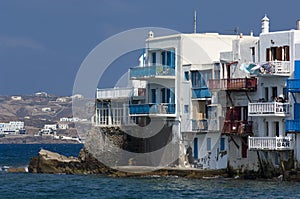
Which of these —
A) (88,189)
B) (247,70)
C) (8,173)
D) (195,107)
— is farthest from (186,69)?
(8,173)

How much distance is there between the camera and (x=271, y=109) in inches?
2489

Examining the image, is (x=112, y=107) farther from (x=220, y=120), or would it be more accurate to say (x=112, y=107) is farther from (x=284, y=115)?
(x=284, y=115)

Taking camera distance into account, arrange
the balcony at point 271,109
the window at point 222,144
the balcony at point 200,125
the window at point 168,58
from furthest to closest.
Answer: the window at point 168,58 → the balcony at point 200,125 → the window at point 222,144 → the balcony at point 271,109

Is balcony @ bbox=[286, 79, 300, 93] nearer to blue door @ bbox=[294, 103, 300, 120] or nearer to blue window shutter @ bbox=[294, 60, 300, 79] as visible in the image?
blue window shutter @ bbox=[294, 60, 300, 79]

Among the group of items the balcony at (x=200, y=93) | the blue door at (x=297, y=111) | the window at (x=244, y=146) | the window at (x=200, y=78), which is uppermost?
the window at (x=200, y=78)

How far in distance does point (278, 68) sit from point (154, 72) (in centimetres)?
1212

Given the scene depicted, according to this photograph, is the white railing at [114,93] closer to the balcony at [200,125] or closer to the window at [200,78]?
the window at [200,78]

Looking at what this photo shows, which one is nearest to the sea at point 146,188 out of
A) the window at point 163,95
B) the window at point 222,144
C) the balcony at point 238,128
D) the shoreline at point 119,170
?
the shoreline at point 119,170

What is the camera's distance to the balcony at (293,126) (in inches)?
2429

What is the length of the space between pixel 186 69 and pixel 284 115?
36.9 ft

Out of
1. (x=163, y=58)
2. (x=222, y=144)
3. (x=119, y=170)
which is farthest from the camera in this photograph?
(x=163, y=58)

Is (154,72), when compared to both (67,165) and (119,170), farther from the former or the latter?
(67,165)

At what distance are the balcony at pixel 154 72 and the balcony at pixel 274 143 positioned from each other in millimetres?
11362

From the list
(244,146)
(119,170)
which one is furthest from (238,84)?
(119,170)
